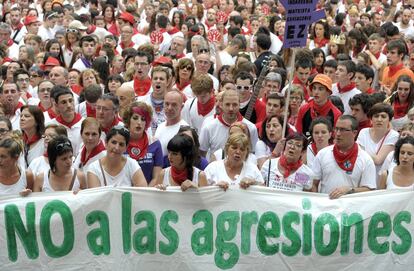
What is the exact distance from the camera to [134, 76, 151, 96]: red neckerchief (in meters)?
12.0

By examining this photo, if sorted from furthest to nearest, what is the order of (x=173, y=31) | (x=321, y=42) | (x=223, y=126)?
(x=173, y=31) → (x=321, y=42) → (x=223, y=126)

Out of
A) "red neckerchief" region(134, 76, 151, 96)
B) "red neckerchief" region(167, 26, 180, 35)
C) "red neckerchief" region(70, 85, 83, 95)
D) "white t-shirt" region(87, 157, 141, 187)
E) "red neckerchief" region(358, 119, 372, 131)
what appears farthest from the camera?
"red neckerchief" region(167, 26, 180, 35)

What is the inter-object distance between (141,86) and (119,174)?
362cm

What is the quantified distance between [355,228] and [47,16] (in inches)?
436

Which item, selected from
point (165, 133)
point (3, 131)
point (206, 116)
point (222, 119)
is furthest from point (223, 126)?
point (3, 131)

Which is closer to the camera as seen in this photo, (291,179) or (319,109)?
(291,179)

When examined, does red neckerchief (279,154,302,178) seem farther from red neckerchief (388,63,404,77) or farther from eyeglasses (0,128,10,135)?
red neckerchief (388,63,404,77)

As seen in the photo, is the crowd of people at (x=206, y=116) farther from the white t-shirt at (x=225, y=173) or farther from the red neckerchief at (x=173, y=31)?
→ the red neckerchief at (x=173, y=31)

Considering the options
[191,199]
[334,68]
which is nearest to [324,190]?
[191,199]

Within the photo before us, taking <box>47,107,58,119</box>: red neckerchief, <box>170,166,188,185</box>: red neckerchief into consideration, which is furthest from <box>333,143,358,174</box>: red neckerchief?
<box>47,107,58,119</box>: red neckerchief

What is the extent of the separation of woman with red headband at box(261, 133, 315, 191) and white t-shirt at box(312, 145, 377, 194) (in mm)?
113

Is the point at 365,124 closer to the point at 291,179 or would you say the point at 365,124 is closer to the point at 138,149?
the point at 291,179

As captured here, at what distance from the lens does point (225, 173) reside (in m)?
8.66

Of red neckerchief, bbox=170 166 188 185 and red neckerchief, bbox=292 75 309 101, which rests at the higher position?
red neckerchief, bbox=292 75 309 101
